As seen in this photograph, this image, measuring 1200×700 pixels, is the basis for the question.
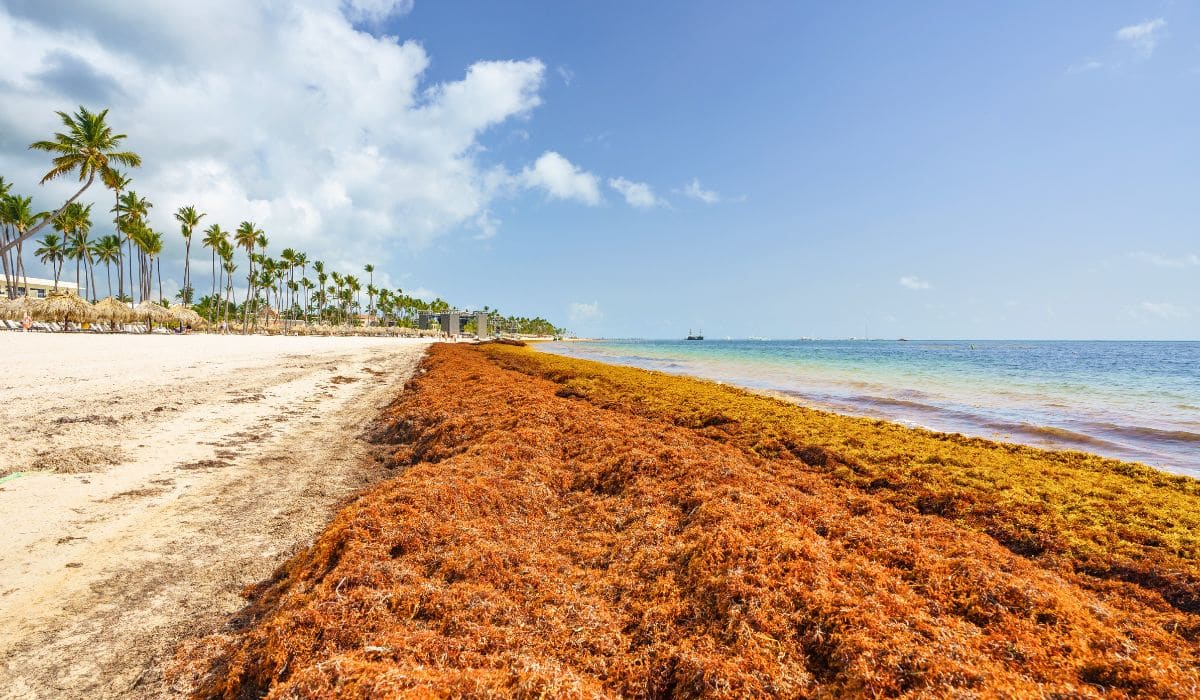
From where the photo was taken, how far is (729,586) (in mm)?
3908

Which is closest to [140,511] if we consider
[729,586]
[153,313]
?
[729,586]

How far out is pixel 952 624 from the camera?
350cm

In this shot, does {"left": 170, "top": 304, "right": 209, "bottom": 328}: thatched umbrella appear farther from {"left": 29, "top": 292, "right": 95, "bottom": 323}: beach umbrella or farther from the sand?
the sand

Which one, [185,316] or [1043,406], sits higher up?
[185,316]

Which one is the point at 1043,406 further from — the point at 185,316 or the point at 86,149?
the point at 185,316

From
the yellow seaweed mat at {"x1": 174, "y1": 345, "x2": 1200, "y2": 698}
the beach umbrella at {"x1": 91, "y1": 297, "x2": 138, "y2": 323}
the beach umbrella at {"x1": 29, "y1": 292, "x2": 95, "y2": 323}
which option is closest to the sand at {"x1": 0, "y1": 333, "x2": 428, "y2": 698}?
the yellow seaweed mat at {"x1": 174, "y1": 345, "x2": 1200, "y2": 698}

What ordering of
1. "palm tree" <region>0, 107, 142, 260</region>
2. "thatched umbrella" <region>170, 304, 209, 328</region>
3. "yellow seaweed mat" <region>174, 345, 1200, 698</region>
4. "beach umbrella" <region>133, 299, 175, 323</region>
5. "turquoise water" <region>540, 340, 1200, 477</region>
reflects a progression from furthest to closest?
1. "thatched umbrella" <region>170, 304, 209, 328</region>
2. "beach umbrella" <region>133, 299, 175, 323</region>
3. "palm tree" <region>0, 107, 142, 260</region>
4. "turquoise water" <region>540, 340, 1200, 477</region>
5. "yellow seaweed mat" <region>174, 345, 1200, 698</region>

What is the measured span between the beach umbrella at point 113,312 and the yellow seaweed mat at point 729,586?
71694mm

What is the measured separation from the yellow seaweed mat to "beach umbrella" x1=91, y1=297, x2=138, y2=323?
7169 cm

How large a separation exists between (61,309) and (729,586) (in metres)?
75.4

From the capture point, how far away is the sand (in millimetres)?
4031

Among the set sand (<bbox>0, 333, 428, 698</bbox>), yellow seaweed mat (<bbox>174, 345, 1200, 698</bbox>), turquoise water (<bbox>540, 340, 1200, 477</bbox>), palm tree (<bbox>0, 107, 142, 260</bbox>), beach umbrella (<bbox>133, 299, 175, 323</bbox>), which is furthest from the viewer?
beach umbrella (<bbox>133, 299, 175, 323</bbox>)

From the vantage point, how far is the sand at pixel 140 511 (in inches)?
159

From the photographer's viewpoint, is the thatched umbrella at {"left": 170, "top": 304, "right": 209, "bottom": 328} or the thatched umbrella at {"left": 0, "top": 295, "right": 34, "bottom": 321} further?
the thatched umbrella at {"left": 170, "top": 304, "right": 209, "bottom": 328}
